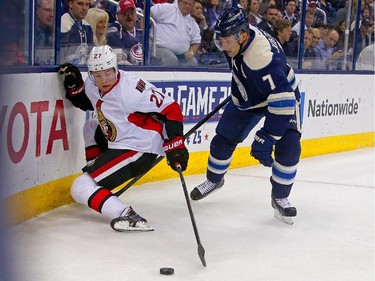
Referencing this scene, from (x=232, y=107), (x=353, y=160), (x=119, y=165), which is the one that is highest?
(x=232, y=107)

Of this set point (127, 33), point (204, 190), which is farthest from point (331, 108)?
point (204, 190)

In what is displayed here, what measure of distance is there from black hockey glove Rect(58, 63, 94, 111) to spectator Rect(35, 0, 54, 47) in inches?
6.0

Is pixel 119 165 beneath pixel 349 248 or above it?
above

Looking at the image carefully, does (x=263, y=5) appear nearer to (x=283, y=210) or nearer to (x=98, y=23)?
(x=98, y=23)

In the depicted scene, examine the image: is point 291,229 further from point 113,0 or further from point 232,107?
point 113,0

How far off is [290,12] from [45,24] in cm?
284

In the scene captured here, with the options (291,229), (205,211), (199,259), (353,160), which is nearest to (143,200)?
(205,211)

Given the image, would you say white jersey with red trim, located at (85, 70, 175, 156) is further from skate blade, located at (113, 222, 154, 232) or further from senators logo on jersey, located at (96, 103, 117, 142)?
skate blade, located at (113, 222, 154, 232)

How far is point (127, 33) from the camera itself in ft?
12.6

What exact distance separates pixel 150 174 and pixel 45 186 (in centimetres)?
104

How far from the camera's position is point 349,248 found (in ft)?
8.63

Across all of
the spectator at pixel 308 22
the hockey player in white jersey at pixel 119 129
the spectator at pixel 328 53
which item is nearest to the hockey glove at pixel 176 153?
the hockey player in white jersey at pixel 119 129

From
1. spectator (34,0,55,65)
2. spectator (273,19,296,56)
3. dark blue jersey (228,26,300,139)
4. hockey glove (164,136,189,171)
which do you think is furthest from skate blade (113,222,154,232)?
spectator (273,19,296,56)

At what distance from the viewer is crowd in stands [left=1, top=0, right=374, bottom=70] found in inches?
129
